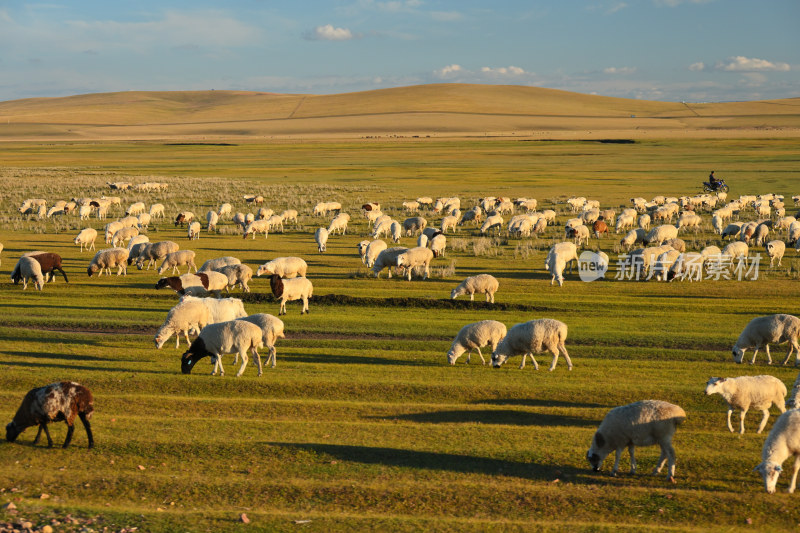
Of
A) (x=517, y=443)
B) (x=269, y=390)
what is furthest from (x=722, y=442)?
(x=269, y=390)

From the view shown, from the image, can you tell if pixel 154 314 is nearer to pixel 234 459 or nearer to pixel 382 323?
pixel 382 323

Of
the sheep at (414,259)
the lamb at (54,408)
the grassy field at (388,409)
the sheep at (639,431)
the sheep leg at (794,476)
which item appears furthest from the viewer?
the sheep at (414,259)

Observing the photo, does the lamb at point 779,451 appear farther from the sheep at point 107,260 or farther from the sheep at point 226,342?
the sheep at point 107,260

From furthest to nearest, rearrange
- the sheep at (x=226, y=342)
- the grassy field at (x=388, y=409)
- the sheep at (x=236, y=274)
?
the sheep at (x=236, y=274) < the sheep at (x=226, y=342) < the grassy field at (x=388, y=409)

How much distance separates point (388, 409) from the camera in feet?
46.5

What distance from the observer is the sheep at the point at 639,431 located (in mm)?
10859

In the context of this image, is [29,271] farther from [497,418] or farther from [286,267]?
[497,418]

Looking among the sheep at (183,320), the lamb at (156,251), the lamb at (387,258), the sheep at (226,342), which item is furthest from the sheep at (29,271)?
the sheep at (226,342)

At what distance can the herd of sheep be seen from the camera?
11156mm

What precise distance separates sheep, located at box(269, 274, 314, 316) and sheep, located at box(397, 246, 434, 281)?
546 centimetres

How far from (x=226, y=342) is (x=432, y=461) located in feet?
20.2

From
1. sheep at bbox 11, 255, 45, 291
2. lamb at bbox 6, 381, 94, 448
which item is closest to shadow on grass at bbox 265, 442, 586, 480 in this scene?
lamb at bbox 6, 381, 94, 448

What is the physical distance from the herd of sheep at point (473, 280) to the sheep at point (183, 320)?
26 mm

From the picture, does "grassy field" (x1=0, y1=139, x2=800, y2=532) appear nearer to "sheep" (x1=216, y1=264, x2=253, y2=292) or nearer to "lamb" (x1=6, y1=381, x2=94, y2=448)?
"lamb" (x1=6, y1=381, x2=94, y2=448)
